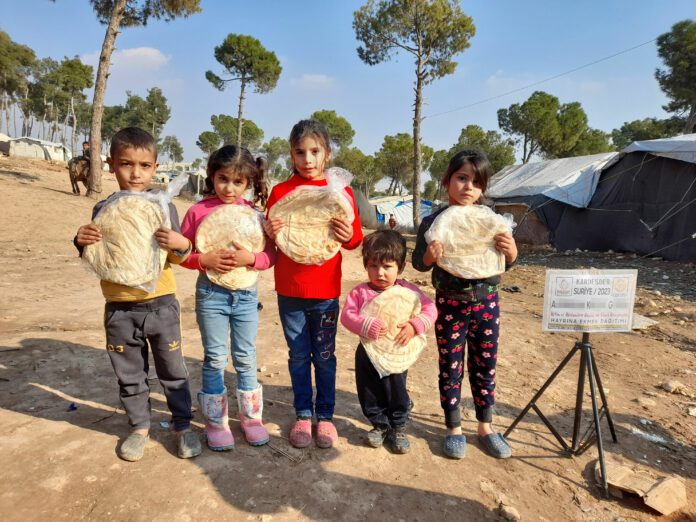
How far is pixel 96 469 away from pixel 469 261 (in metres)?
2.26

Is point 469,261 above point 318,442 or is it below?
above

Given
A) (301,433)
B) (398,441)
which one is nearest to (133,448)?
Answer: (301,433)

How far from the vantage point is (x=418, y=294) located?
7.82ft

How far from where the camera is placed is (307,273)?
232 cm

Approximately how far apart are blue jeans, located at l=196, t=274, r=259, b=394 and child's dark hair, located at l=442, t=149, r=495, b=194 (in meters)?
1.39

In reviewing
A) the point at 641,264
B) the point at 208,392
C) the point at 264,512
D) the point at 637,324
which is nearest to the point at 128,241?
the point at 208,392

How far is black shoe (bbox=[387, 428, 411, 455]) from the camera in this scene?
7.86ft

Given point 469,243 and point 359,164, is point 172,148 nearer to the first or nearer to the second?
point 359,164

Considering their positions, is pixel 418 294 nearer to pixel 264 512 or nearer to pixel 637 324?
pixel 264 512

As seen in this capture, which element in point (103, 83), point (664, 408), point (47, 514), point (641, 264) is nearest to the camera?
point (47, 514)

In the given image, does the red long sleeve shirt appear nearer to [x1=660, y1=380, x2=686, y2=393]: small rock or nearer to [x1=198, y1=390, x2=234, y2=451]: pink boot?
[x1=198, y1=390, x2=234, y2=451]: pink boot

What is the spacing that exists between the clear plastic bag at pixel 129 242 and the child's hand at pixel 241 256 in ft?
1.24

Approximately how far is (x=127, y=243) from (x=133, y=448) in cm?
112

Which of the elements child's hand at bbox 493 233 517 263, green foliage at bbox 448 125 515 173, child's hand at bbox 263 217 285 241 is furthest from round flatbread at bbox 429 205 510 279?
green foliage at bbox 448 125 515 173
